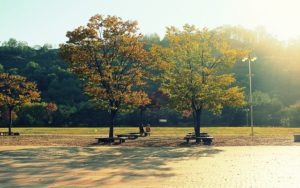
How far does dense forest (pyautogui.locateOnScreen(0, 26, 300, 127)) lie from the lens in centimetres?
7012

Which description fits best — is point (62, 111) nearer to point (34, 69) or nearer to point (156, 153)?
point (34, 69)

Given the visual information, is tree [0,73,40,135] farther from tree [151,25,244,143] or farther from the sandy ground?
the sandy ground

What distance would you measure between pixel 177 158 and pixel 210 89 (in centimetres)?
1140

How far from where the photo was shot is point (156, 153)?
21.8 metres

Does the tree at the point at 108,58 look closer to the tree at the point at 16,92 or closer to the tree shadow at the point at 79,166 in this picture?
the tree shadow at the point at 79,166

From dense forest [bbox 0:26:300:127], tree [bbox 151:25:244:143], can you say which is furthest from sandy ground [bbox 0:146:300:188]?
dense forest [bbox 0:26:300:127]

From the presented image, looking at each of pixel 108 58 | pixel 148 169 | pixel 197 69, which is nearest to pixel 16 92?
pixel 108 58

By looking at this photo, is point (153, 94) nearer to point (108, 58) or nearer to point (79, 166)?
point (108, 58)

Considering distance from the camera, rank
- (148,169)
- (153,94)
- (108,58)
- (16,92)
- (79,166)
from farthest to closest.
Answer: (153,94) → (16,92) → (108,58) → (79,166) → (148,169)

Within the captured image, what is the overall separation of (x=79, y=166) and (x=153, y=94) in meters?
40.2

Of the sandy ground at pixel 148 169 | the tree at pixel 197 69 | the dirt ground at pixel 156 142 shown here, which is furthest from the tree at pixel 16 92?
the sandy ground at pixel 148 169

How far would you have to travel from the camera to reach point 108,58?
29969 millimetres

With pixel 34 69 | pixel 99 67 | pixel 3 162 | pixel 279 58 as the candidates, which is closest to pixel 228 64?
pixel 99 67

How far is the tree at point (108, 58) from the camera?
29531mm
